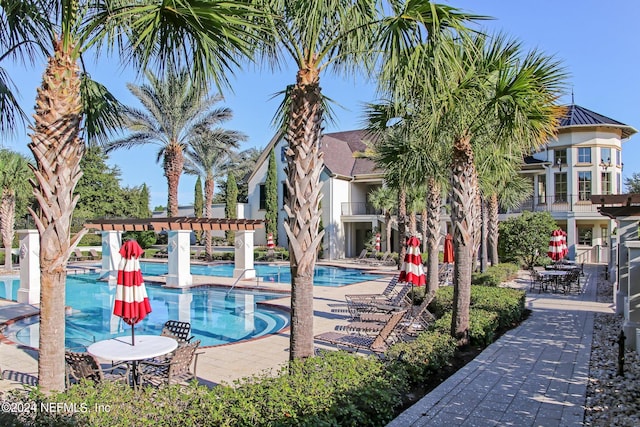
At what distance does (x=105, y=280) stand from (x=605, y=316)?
2057 centimetres

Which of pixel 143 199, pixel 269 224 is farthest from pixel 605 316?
pixel 143 199

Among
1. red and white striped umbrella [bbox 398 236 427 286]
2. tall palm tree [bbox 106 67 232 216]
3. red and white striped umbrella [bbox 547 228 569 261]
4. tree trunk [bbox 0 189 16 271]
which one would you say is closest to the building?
tall palm tree [bbox 106 67 232 216]

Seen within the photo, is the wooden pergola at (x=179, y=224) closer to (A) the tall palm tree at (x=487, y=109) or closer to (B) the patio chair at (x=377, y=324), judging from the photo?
(B) the patio chair at (x=377, y=324)

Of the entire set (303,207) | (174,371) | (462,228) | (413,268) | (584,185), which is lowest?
(174,371)

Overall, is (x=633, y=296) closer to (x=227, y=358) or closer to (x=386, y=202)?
(x=227, y=358)

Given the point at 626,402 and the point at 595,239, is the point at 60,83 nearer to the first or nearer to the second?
the point at 626,402

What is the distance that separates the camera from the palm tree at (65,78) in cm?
485

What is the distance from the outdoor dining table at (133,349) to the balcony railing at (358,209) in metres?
28.9

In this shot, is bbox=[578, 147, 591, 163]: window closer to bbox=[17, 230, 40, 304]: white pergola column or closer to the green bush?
the green bush

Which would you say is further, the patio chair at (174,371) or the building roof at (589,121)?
the building roof at (589,121)

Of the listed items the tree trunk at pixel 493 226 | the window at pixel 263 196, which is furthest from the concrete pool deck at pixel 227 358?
the window at pixel 263 196

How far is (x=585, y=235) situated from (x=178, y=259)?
89.6 feet

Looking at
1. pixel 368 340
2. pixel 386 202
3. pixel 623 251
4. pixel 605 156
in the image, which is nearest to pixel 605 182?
pixel 605 156

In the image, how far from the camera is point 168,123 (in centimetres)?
2431
